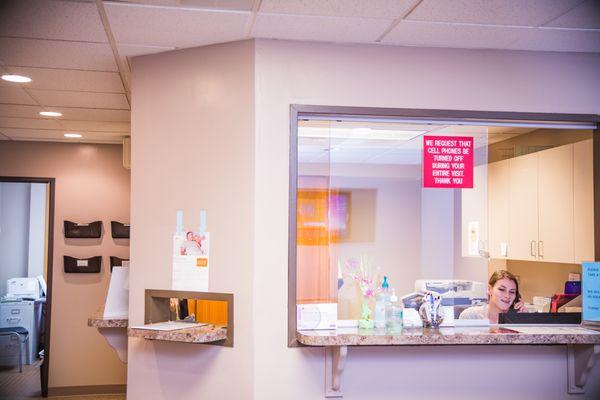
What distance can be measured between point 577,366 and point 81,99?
3947mm

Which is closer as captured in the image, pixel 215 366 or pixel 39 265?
pixel 215 366

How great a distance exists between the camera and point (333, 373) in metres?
3.40

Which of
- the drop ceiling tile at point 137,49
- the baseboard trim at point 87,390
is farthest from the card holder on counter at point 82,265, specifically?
the drop ceiling tile at point 137,49

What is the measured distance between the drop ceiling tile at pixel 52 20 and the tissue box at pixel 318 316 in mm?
1855

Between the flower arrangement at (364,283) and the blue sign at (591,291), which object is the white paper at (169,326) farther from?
the blue sign at (591,291)

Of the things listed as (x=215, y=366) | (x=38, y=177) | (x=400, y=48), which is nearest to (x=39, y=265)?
(x=38, y=177)

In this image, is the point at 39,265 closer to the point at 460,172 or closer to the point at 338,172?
the point at 338,172

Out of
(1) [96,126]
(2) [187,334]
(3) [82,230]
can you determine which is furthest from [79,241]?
(2) [187,334]

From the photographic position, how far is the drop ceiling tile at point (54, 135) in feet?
20.1

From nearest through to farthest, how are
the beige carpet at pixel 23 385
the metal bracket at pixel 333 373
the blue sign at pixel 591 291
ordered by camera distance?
the metal bracket at pixel 333 373 < the blue sign at pixel 591 291 < the beige carpet at pixel 23 385

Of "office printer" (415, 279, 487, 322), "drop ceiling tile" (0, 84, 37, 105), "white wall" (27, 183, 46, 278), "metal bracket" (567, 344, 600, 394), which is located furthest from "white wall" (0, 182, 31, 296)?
"metal bracket" (567, 344, 600, 394)

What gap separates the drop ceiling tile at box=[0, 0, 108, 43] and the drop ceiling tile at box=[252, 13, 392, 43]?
2.75ft

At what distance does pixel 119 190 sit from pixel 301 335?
4031 mm

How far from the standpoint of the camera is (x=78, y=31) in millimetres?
3279
